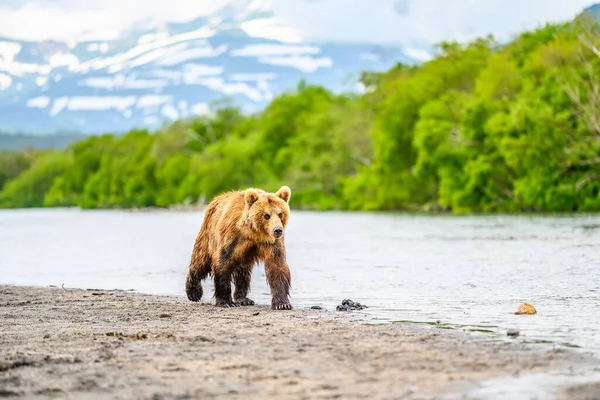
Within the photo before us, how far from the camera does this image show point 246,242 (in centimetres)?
1420

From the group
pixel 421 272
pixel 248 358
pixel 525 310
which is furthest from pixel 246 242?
pixel 421 272

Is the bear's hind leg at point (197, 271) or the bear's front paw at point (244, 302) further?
the bear's hind leg at point (197, 271)

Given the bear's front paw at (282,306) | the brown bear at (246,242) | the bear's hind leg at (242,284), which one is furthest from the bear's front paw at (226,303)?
the bear's front paw at (282,306)

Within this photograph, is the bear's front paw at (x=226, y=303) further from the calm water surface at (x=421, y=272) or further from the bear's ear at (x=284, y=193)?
the bear's ear at (x=284, y=193)

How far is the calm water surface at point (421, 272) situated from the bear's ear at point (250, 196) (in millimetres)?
2258

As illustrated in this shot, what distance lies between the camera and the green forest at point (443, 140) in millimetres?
64250

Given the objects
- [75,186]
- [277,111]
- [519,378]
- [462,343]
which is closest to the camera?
[519,378]

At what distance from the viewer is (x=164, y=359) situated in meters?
9.46

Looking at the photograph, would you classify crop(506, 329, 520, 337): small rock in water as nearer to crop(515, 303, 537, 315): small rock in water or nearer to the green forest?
crop(515, 303, 537, 315): small rock in water

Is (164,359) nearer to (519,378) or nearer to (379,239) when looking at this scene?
(519,378)

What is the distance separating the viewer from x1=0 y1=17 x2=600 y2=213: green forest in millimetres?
64250

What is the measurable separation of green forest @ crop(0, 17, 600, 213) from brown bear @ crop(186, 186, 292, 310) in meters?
48.6

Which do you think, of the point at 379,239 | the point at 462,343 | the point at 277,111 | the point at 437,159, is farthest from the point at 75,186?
the point at 462,343

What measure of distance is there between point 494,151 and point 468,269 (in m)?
50.2
